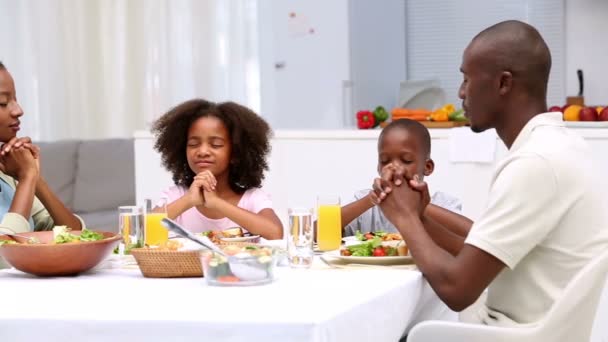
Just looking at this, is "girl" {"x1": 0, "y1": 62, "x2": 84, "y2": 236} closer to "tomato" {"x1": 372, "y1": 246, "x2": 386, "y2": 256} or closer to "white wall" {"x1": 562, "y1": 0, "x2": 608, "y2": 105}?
"tomato" {"x1": 372, "y1": 246, "x2": 386, "y2": 256}

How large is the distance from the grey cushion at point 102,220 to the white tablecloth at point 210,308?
11.8ft

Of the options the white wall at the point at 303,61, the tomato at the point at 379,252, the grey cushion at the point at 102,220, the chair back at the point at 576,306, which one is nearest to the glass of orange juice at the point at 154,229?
the tomato at the point at 379,252

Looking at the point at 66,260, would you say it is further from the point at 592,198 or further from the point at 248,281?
the point at 592,198

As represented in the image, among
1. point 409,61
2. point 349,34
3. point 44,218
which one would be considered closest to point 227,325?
point 44,218

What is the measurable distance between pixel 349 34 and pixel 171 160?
3.28 m

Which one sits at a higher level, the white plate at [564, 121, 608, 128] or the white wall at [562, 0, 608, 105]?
the white wall at [562, 0, 608, 105]

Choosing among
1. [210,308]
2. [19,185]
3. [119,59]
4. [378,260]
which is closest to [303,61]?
[119,59]

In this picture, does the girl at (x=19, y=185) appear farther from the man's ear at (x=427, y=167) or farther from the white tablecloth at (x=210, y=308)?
the man's ear at (x=427, y=167)

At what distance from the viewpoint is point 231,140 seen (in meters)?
3.09

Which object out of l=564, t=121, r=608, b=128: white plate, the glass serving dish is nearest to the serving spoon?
the glass serving dish

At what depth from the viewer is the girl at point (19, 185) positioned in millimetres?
2502

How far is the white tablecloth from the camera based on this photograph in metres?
1.49

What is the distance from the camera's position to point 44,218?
2.82 metres

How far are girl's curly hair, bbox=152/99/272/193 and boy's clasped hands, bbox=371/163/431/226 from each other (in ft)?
3.67
